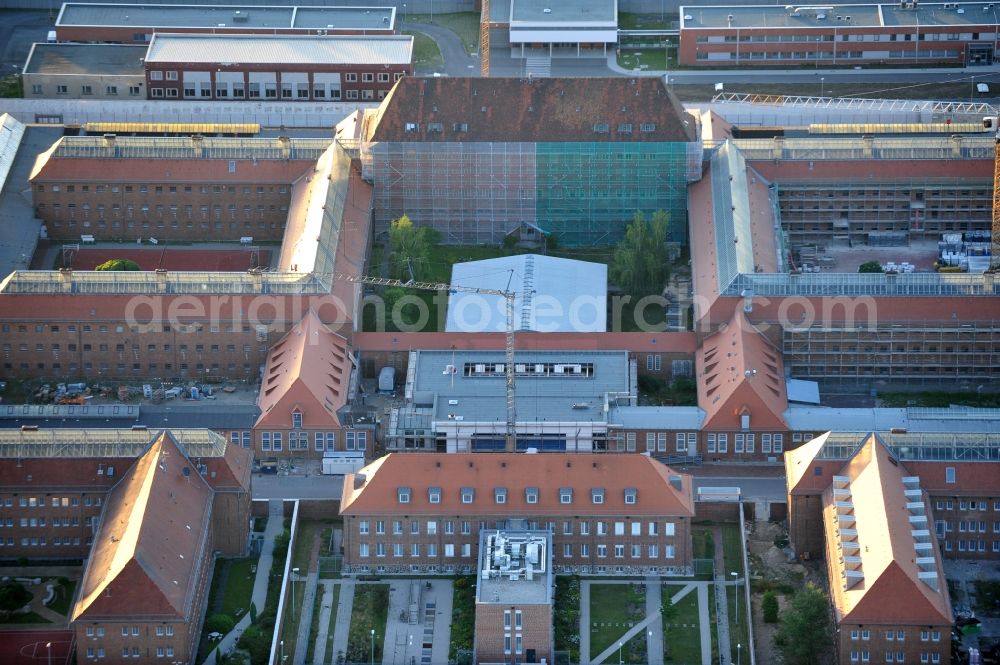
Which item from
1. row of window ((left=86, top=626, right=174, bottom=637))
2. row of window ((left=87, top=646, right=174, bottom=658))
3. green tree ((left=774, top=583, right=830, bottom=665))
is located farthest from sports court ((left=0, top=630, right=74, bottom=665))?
green tree ((left=774, top=583, right=830, bottom=665))

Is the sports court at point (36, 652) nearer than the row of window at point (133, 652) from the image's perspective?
No

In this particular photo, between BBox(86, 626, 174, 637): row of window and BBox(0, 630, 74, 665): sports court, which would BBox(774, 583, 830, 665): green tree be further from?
BBox(0, 630, 74, 665): sports court

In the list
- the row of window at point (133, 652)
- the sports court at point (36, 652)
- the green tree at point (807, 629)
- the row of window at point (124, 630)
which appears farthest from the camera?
the sports court at point (36, 652)

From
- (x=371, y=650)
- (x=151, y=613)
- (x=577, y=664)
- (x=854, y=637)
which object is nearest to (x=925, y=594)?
(x=854, y=637)

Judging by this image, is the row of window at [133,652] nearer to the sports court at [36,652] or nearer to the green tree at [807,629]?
the sports court at [36,652]

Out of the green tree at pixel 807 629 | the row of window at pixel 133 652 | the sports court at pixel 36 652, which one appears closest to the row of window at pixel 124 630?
the row of window at pixel 133 652

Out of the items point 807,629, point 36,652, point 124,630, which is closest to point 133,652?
point 124,630

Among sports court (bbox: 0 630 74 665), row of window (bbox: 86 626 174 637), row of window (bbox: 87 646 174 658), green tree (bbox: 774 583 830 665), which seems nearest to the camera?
row of window (bbox: 86 626 174 637)

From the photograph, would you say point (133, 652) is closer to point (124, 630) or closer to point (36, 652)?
point (124, 630)
